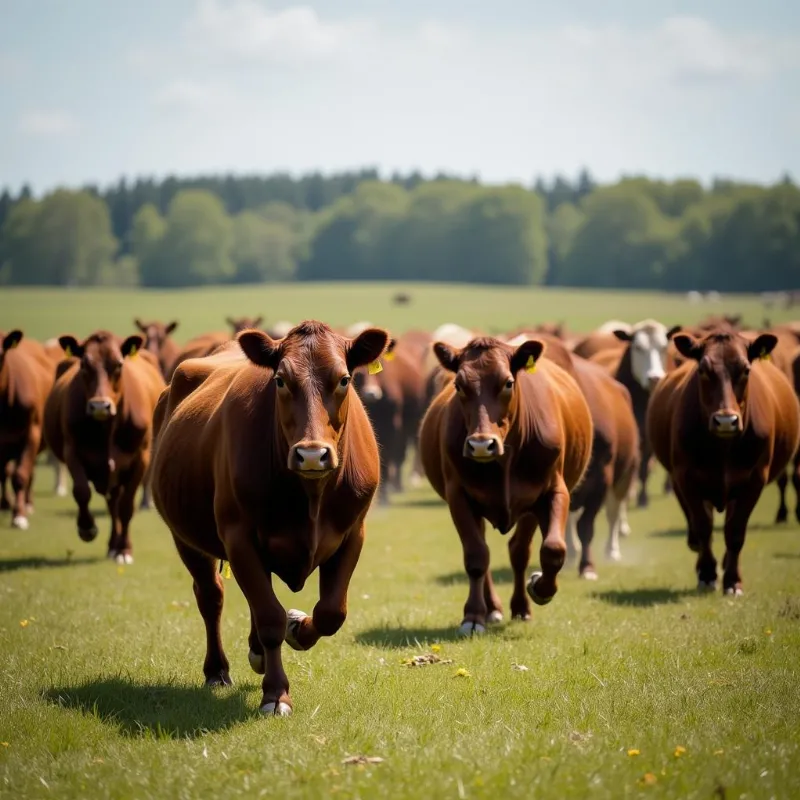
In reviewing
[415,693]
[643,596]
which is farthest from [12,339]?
[415,693]

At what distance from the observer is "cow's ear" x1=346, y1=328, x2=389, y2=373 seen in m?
7.33

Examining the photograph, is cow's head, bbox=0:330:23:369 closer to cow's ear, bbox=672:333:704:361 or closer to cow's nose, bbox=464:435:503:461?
cow's ear, bbox=672:333:704:361

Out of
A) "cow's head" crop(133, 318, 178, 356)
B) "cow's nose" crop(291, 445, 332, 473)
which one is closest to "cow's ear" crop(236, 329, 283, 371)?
"cow's nose" crop(291, 445, 332, 473)

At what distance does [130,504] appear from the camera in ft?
49.5

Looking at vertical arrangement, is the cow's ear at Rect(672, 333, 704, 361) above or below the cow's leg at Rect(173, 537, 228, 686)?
above

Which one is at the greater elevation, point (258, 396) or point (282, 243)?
point (282, 243)

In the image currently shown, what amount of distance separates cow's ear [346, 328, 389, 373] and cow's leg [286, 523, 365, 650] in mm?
1003

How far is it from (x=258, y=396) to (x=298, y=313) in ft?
226

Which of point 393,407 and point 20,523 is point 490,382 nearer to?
point 20,523

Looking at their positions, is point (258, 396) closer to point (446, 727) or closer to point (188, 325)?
point (446, 727)

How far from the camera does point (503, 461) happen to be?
9.73 metres

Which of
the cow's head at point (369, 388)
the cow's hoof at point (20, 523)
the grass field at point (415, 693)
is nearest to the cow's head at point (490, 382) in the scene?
the grass field at point (415, 693)

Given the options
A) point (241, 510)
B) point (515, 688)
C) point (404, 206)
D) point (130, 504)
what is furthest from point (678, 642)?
point (404, 206)

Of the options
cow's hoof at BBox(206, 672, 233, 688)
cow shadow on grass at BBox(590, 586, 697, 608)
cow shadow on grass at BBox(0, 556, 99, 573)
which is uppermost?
cow's hoof at BBox(206, 672, 233, 688)
